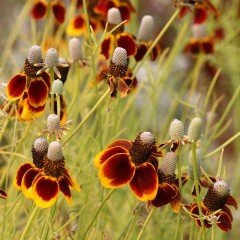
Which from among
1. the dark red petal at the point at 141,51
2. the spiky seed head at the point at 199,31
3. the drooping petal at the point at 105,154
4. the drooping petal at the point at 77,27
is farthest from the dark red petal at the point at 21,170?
the spiky seed head at the point at 199,31

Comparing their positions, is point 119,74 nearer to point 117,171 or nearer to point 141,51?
point 117,171

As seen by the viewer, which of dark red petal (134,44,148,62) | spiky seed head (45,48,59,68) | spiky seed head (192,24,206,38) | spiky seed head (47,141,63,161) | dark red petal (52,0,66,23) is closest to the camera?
spiky seed head (47,141,63,161)

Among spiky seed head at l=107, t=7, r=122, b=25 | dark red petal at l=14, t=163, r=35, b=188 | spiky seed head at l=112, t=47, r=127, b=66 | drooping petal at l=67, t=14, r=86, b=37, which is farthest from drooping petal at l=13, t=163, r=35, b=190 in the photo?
drooping petal at l=67, t=14, r=86, b=37

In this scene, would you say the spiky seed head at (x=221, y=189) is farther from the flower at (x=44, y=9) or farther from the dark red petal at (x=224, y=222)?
the flower at (x=44, y=9)

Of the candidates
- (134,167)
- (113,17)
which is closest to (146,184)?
(134,167)

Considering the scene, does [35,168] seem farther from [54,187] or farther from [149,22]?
[149,22]

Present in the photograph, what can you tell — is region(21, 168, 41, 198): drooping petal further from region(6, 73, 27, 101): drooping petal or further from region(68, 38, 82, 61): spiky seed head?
region(68, 38, 82, 61): spiky seed head
